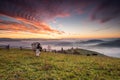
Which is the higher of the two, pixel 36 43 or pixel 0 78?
pixel 36 43

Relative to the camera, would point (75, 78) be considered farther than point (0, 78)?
Yes

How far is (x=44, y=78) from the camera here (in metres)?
14.5

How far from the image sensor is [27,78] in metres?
14.4

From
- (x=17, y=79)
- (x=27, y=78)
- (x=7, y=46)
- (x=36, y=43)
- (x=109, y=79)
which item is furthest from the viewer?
(x=7, y=46)

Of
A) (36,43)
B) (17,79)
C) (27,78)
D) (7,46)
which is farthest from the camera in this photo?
(7,46)

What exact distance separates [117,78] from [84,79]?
4.31 m

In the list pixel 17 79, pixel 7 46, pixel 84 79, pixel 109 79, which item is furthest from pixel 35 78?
pixel 7 46

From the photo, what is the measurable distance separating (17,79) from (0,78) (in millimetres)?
2037

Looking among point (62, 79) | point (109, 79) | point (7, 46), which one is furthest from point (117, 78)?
point (7, 46)

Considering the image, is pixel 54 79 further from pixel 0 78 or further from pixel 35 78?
pixel 0 78

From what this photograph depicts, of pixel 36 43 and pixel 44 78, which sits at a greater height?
pixel 36 43

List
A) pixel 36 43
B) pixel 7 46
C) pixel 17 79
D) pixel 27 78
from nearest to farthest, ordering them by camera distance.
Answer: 1. pixel 17 79
2. pixel 27 78
3. pixel 36 43
4. pixel 7 46

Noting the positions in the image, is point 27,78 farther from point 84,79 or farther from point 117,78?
point 117,78

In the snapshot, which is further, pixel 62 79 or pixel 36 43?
pixel 36 43
